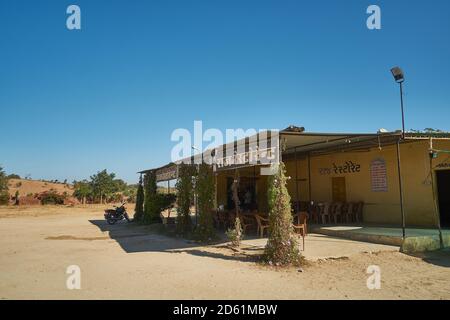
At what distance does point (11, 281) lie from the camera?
6.20m

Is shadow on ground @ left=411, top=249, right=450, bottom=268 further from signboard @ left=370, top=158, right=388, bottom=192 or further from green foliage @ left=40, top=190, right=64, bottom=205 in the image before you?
green foliage @ left=40, top=190, right=64, bottom=205

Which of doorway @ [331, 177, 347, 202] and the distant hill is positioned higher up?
the distant hill

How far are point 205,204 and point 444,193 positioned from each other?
7.74 meters

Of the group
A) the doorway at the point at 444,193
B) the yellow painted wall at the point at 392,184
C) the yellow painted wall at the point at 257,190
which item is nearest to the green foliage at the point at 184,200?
the yellow painted wall at the point at 257,190

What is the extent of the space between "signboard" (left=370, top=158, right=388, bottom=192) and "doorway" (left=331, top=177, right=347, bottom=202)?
4.68 feet

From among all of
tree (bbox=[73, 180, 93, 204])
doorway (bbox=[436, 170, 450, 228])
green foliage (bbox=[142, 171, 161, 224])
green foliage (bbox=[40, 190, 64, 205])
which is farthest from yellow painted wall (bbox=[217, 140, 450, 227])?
tree (bbox=[73, 180, 93, 204])

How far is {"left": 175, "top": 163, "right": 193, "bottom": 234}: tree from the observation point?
485 inches

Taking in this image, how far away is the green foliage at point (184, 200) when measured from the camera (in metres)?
12.3

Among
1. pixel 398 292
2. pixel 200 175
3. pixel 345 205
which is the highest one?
pixel 200 175

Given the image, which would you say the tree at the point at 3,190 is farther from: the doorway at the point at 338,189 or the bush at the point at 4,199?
the doorway at the point at 338,189

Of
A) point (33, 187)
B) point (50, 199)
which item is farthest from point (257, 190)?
point (33, 187)
